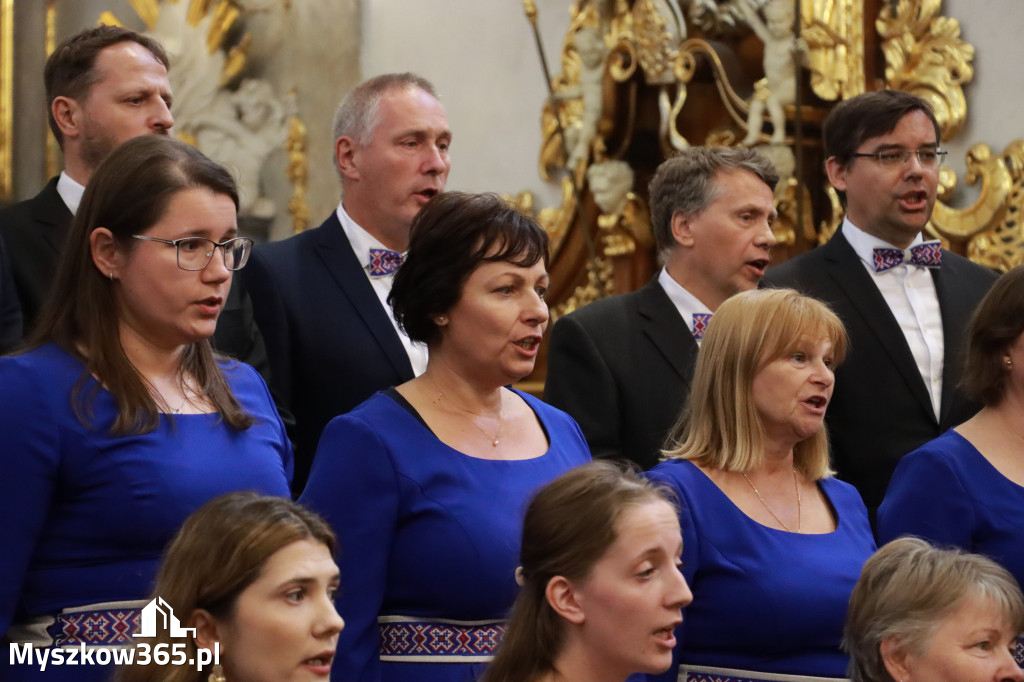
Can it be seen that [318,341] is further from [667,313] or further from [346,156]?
[667,313]

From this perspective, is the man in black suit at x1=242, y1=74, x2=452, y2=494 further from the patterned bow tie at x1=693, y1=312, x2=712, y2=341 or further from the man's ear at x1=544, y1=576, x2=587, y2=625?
the man's ear at x1=544, y1=576, x2=587, y2=625

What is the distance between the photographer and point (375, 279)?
4062mm

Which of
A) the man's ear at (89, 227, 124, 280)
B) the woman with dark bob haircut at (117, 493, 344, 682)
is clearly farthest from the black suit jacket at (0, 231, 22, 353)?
the woman with dark bob haircut at (117, 493, 344, 682)

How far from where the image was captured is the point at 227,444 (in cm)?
289

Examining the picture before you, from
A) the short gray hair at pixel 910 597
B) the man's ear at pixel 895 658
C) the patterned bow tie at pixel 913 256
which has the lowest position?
the man's ear at pixel 895 658

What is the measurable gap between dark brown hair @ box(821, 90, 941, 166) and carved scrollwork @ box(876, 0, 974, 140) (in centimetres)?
103

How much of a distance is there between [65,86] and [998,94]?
10.5ft

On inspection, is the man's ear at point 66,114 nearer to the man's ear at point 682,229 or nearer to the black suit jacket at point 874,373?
the man's ear at point 682,229

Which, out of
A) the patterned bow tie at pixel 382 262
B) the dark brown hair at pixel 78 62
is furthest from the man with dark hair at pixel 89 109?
the patterned bow tie at pixel 382 262

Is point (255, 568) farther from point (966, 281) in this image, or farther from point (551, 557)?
point (966, 281)

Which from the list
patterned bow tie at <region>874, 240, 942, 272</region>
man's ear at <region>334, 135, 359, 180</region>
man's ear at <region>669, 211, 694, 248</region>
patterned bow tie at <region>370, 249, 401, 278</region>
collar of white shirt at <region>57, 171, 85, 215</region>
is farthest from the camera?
patterned bow tie at <region>874, 240, 942, 272</region>

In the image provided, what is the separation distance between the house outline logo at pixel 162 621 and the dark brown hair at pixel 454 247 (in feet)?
3.14

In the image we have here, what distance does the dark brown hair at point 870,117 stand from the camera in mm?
4527

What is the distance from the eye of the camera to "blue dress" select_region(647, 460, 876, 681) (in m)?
3.05
